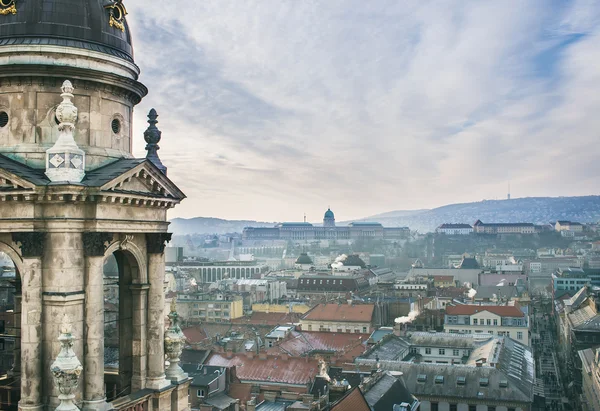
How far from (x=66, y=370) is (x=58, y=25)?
28.8ft

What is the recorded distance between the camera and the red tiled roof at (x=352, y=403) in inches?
1797

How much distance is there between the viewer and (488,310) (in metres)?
98.6

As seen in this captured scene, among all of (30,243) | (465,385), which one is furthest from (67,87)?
(465,385)

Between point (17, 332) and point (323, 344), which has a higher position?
point (17, 332)

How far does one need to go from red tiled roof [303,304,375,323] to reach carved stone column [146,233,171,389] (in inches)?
3590

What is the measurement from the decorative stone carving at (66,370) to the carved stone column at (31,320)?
0.83 m

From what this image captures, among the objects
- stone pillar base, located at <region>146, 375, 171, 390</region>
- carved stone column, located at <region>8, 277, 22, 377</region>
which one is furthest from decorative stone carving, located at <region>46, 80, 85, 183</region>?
stone pillar base, located at <region>146, 375, 171, 390</region>

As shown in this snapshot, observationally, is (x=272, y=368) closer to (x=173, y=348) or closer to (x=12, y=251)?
(x=173, y=348)

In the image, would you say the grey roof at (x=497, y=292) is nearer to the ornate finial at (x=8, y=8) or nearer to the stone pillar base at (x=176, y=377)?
the stone pillar base at (x=176, y=377)

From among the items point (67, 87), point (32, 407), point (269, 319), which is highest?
point (67, 87)

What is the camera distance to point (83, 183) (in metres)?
16.6

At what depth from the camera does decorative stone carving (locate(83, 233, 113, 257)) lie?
16844 mm

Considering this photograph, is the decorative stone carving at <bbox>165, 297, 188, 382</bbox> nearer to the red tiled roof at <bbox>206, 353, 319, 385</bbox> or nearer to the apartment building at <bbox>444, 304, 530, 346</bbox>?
the red tiled roof at <bbox>206, 353, 319, 385</bbox>

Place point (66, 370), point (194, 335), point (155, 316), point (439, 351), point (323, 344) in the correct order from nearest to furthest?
point (66, 370) < point (155, 316) < point (439, 351) < point (323, 344) < point (194, 335)
